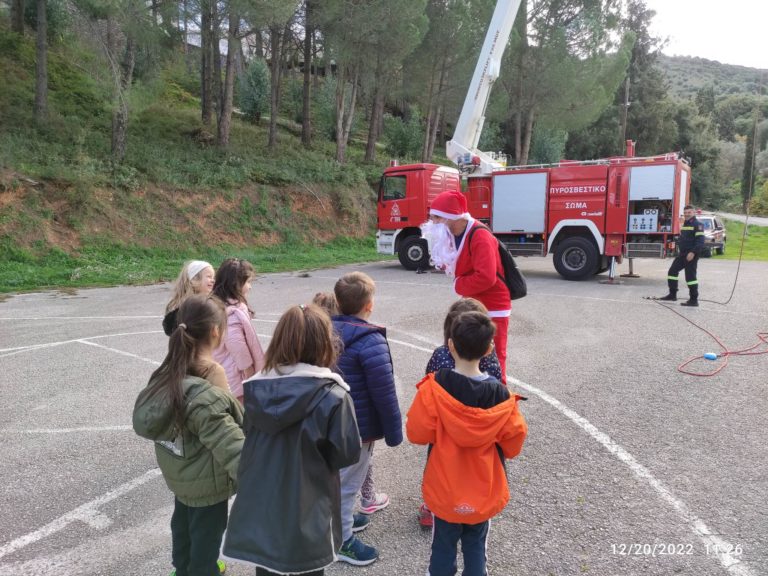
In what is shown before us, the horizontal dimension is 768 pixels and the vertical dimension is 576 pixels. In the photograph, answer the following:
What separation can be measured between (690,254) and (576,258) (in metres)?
3.76

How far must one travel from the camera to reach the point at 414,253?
1529 centimetres

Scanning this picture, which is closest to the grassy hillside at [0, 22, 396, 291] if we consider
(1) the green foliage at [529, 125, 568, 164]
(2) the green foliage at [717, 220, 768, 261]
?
(2) the green foliage at [717, 220, 768, 261]

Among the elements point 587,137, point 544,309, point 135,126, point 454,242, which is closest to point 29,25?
point 135,126

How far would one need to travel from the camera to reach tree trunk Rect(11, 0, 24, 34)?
2452 cm

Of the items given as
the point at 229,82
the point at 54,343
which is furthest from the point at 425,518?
the point at 229,82

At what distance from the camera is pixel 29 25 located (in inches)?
1016

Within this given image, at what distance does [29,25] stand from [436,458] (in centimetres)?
3164

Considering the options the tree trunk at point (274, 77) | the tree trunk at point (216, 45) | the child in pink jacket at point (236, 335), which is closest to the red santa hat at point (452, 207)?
the child in pink jacket at point (236, 335)

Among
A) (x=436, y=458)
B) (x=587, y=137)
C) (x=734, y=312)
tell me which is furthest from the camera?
(x=587, y=137)

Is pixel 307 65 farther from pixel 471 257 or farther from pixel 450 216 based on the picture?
pixel 471 257

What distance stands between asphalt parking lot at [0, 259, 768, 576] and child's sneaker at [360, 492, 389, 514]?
0.17 feet

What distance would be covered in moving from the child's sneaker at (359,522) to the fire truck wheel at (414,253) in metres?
12.2

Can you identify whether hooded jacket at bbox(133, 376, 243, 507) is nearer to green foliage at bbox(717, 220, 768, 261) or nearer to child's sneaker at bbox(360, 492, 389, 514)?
child's sneaker at bbox(360, 492, 389, 514)

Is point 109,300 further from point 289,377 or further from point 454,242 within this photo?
point 289,377
